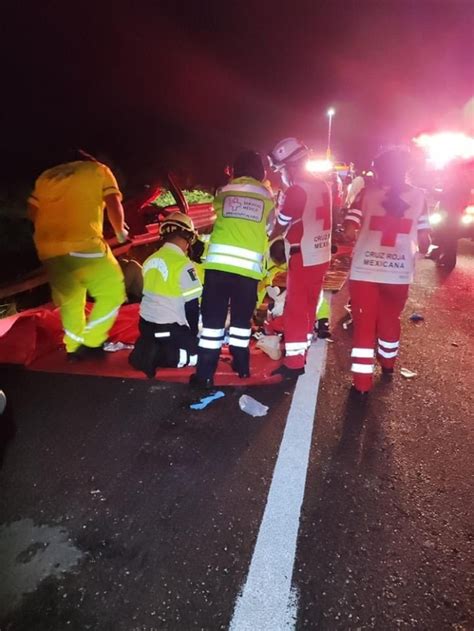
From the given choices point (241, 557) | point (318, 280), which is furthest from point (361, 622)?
point (318, 280)

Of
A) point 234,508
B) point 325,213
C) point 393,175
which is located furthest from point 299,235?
point 234,508

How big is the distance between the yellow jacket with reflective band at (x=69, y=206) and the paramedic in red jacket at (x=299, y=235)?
5.25ft

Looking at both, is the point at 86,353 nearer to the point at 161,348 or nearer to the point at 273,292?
the point at 161,348

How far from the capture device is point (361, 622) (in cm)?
218

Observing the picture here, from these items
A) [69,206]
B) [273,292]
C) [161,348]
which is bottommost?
[161,348]

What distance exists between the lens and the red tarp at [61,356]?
4484mm

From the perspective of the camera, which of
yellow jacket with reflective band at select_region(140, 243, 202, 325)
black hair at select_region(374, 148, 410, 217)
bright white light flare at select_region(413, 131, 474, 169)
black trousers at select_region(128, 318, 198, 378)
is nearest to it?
black hair at select_region(374, 148, 410, 217)

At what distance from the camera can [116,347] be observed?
197 inches

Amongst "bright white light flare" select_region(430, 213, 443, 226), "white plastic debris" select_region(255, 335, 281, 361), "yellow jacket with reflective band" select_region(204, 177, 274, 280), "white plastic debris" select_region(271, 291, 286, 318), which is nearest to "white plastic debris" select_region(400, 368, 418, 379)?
"white plastic debris" select_region(255, 335, 281, 361)

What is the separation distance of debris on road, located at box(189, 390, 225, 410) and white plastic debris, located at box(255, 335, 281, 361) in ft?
2.54

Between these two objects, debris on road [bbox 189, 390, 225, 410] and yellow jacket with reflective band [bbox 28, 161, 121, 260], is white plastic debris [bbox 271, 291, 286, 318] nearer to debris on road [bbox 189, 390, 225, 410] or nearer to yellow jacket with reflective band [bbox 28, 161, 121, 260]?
debris on road [bbox 189, 390, 225, 410]

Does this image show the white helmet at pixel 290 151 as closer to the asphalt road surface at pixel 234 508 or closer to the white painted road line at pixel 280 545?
the asphalt road surface at pixel 234 508

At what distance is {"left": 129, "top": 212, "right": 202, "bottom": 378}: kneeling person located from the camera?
4.33 metres

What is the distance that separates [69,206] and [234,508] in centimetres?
301
